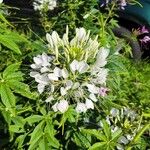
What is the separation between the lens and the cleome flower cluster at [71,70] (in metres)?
2.63

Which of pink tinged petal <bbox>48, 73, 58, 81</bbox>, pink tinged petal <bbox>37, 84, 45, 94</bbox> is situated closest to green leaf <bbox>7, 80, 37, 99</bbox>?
pink tinged petal <bbox>37, 84, 45, 94</bbox>

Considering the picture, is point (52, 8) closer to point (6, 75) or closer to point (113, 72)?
point (113, 72)

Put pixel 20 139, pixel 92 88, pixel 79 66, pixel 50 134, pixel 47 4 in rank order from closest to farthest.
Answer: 1. pixel 79 66
2. pixel 92 88
3. pixel 50 134
4. pixel 20 139
5. pixel 47 4

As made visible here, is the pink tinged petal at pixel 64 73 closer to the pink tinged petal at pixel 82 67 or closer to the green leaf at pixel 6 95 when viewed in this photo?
the pink tinged petal at pixel 82 67

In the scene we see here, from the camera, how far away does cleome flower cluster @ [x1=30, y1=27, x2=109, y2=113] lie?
2.63 m

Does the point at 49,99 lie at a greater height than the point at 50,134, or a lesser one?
greater

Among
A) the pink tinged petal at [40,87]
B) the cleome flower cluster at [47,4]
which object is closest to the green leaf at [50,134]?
the pink tinged petal at [40,87]

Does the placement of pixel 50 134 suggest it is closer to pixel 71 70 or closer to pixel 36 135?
pixel 36 135

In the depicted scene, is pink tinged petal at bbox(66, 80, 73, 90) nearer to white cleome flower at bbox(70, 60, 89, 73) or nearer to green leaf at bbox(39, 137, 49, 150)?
white cleome flower at bbox(70, 60, 89, 73)

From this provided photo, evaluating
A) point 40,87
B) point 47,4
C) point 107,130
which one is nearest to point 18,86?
point 40,87

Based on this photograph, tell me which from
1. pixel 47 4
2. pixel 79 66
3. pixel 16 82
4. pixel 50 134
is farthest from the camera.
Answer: pixel 47 4

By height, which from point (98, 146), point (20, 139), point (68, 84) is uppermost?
point (68, 84)

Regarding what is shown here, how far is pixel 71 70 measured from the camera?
2.62m

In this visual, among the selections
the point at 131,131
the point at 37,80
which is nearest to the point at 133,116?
the point at 131,131
